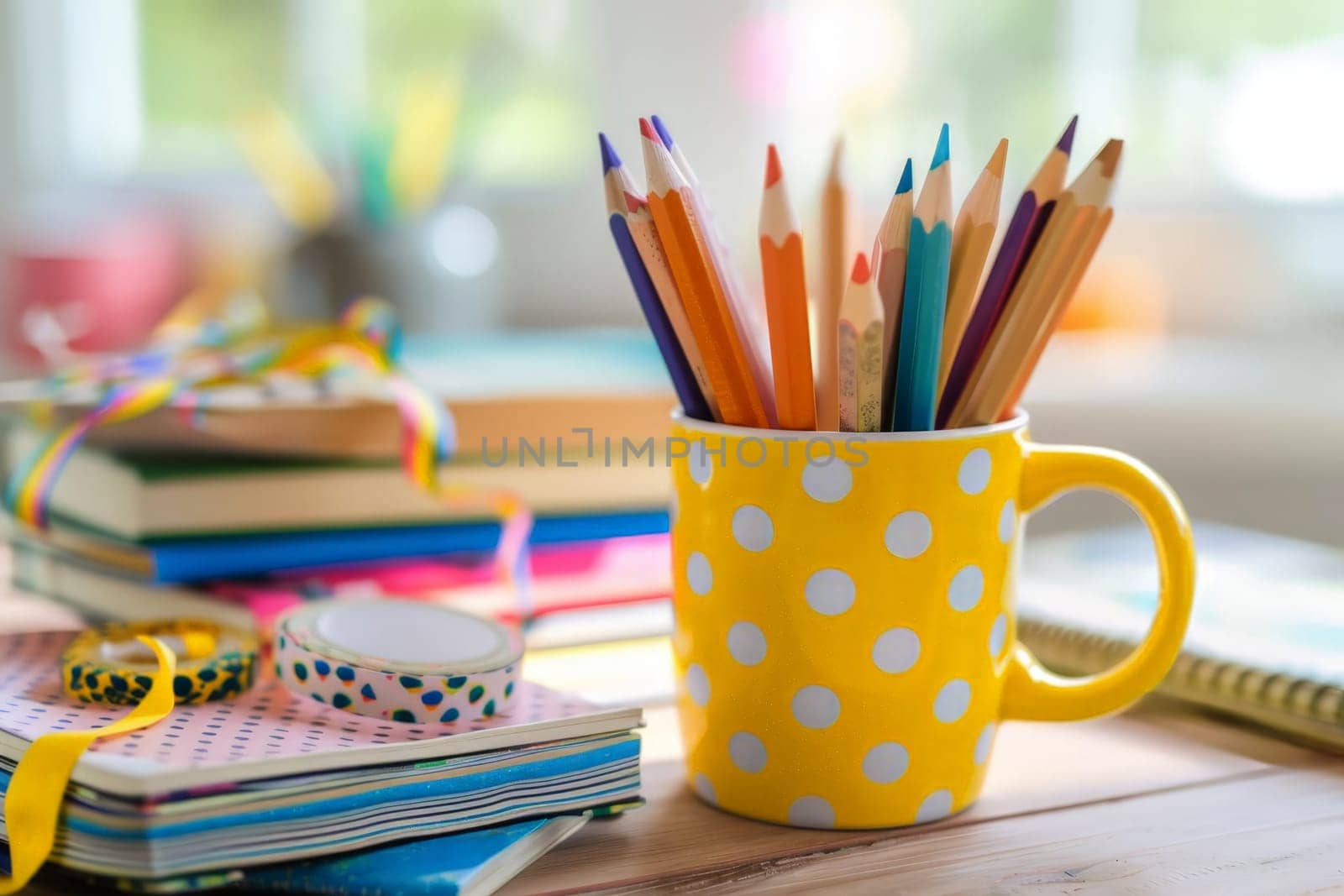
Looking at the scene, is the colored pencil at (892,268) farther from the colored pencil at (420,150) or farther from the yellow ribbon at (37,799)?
the colored pencil at (420,150)

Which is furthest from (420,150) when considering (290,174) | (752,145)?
(752,145)

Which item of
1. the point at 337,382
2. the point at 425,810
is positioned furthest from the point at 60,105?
the point at 425,810

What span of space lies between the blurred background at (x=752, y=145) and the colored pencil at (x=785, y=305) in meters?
0.66

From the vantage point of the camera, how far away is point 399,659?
0.41 m

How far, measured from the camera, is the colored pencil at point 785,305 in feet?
1.25

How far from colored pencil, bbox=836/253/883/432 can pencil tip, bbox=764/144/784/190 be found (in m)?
0.03

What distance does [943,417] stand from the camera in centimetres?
43

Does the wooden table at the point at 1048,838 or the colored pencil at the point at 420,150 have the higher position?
the colored pencil at the point at 420,150

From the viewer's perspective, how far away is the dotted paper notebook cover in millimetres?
333

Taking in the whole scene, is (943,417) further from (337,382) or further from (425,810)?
(337,382)

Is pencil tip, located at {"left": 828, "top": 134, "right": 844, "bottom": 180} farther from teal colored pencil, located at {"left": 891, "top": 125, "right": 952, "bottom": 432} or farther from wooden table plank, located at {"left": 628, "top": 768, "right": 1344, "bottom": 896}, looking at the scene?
wooden table plank, located at {"left": 628, "top": 768, "right": 1344, "bottom": 896}

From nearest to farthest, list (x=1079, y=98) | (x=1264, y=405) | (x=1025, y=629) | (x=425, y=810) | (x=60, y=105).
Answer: (x=425, y=810)
(x=1025, y=629)
(x=1264, y=405)
(x=60, y=105)
(x=1079, y=98)

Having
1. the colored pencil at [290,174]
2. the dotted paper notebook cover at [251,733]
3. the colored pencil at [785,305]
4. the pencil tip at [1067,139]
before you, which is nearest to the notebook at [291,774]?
the dotted paper notebook cover at [251,733]

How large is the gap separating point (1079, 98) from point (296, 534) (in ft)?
3.30
